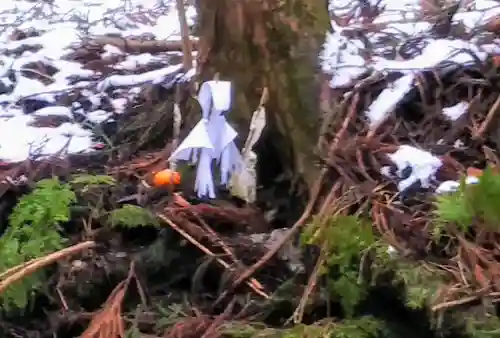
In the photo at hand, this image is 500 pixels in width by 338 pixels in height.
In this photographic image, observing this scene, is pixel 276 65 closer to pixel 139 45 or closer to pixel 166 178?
pixel 166 178

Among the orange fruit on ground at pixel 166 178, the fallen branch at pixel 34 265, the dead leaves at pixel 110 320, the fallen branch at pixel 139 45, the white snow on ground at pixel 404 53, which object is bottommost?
the dead leaves at pixel 110 320

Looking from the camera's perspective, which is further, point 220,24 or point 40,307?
point 220,24

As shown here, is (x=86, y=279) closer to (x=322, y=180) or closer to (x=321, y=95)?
(x=322, y=180)

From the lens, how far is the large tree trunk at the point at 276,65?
197cm

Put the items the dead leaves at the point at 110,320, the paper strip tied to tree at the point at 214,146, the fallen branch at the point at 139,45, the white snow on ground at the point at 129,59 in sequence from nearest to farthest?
1. the dead leaves at the point at 110,320
2. the paper strip tied to tree at the point at 214,146
3. the white snow on ground at the point at 129,59
4. the fallen branch at the point at 139,45

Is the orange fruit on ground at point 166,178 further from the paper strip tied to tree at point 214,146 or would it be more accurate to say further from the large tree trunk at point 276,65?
the large tree trunk at point 276,65

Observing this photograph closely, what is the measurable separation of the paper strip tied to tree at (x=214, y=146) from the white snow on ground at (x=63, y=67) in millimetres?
624

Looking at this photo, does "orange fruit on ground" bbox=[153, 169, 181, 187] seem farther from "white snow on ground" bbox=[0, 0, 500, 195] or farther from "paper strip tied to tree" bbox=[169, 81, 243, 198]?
"white snow on ground" bbox=[0, 0, 500, 195]

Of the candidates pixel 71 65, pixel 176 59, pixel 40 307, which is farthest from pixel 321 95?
pixel 71 65

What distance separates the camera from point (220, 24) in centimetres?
202

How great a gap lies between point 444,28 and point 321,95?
88 centimetres

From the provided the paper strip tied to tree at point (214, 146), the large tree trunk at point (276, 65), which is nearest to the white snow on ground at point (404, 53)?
the large tree trunk at point (276, 65)

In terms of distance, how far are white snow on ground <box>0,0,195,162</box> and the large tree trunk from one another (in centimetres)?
65

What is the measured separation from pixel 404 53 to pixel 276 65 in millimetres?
697
